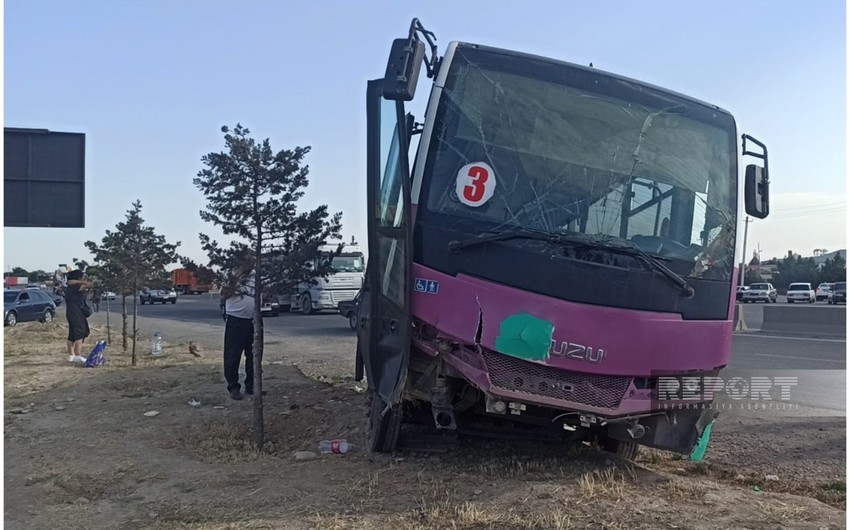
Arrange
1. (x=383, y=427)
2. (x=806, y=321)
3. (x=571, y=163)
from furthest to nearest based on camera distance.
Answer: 1. (x=806, y=321)
2. (x=383, y=427)
3. (x=571, y=163)

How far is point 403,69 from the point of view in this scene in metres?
4.79

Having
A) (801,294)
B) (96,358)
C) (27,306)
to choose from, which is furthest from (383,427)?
(801,294)

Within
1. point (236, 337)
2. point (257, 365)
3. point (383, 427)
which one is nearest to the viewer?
point (383, 427)

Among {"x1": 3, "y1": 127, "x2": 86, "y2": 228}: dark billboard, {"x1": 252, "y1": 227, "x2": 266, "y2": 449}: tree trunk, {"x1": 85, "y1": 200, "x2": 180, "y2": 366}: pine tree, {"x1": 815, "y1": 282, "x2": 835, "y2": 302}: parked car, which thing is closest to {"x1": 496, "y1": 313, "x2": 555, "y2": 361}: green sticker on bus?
{"x1": 252, "y1": 227, "x2": 266, "y2": 449}: tree trunk

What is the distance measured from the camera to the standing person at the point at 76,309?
1312 centimetres

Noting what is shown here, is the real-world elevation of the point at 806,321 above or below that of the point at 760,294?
below

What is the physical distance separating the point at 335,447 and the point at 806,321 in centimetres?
2049

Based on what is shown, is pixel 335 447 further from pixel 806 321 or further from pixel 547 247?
pixel 806 321

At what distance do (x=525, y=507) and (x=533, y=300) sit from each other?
1.33 metres

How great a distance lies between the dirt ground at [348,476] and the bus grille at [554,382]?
2.13ft

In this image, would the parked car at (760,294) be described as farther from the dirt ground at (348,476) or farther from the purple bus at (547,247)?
the purple bus at (547,247)

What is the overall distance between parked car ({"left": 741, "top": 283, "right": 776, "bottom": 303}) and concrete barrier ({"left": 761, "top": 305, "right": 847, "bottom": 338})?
2959cm

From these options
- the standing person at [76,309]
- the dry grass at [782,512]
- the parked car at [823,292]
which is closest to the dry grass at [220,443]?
the dry grass at [782,512]

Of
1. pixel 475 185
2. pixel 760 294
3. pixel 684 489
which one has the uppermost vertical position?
pixel 475 185
